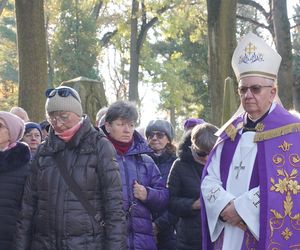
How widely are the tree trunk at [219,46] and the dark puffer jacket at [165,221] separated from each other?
4213 millimetres

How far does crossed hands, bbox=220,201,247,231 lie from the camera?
425 cm

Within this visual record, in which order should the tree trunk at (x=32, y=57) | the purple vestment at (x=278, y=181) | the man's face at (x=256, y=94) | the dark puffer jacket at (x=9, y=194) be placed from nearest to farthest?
the purple vestment at (x=278, y=181) → the man's face at (x=256, y=94) → the dark puffer jacket at (x=9, y=194) → the tree trunk at (x=32, y=57)

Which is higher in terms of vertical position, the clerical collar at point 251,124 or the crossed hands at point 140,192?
the clerical collar at point 251,124

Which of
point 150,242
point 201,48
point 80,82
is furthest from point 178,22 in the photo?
point 150,242

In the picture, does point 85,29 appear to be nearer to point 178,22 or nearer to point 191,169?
point 178,22

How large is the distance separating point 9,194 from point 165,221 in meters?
1.59

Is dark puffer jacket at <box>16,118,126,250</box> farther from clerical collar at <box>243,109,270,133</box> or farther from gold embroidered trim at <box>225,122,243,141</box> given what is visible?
clerical collar at <box>243,109,270,133</box>

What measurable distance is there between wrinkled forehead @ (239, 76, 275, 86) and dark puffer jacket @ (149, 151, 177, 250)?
1711mm

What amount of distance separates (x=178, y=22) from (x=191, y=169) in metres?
13.9

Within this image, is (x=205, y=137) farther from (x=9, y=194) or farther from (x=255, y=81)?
(x=9, y=194)

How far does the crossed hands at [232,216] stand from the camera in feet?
14.0

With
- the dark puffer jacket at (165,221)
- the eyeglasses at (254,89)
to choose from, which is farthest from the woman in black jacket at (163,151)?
the eyeglasses at (254,89)

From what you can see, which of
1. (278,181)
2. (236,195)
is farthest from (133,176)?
(278,181)

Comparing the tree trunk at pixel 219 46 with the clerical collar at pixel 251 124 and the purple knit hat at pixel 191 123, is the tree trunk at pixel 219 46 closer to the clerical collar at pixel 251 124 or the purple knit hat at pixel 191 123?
the purple knit hat at pixel 191 123
